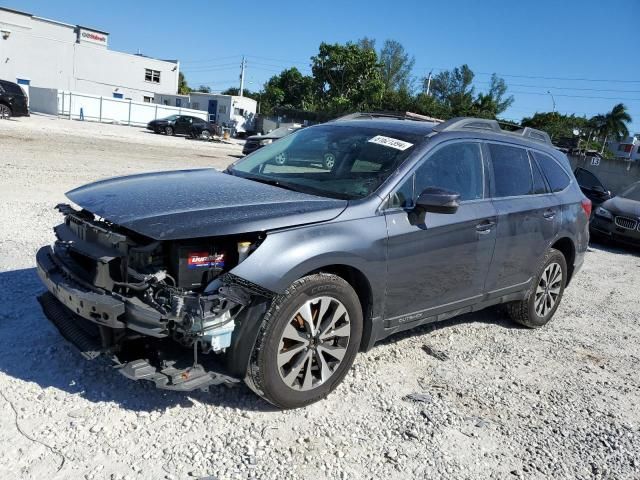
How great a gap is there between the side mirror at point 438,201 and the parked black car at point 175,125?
34.0m

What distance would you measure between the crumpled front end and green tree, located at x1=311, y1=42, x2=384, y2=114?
51164mm

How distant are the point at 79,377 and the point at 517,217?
3591 mm

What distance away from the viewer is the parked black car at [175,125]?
3594cm

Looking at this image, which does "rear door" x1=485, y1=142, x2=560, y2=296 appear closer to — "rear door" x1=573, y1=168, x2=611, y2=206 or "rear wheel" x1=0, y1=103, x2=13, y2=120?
"rear door" x1=573, y1=168, x2=611, y2=206

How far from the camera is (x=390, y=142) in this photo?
4.36 meters

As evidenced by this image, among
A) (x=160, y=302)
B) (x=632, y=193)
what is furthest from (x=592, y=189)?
(x=160, y=302)

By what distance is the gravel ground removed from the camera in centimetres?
299

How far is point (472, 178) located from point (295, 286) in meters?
2.02

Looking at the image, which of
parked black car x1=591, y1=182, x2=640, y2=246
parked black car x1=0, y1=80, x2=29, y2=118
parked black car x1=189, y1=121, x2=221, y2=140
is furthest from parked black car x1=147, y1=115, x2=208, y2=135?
parked black car x1=591, y1=182, x2=640, y2=246

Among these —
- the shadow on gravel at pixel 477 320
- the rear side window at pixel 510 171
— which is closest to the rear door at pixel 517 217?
the rear side window at pixel 510 171

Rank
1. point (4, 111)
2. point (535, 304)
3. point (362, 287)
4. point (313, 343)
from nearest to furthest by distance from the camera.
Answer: point (313, 343) → point (362, 287) → point (535, 304) → point (4, 111)

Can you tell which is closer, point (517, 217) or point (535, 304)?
point (517, 217)

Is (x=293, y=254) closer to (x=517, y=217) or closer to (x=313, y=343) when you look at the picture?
(x=313, y=343)

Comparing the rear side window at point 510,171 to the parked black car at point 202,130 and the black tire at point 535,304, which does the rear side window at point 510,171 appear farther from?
the parked black car at point 202,130
